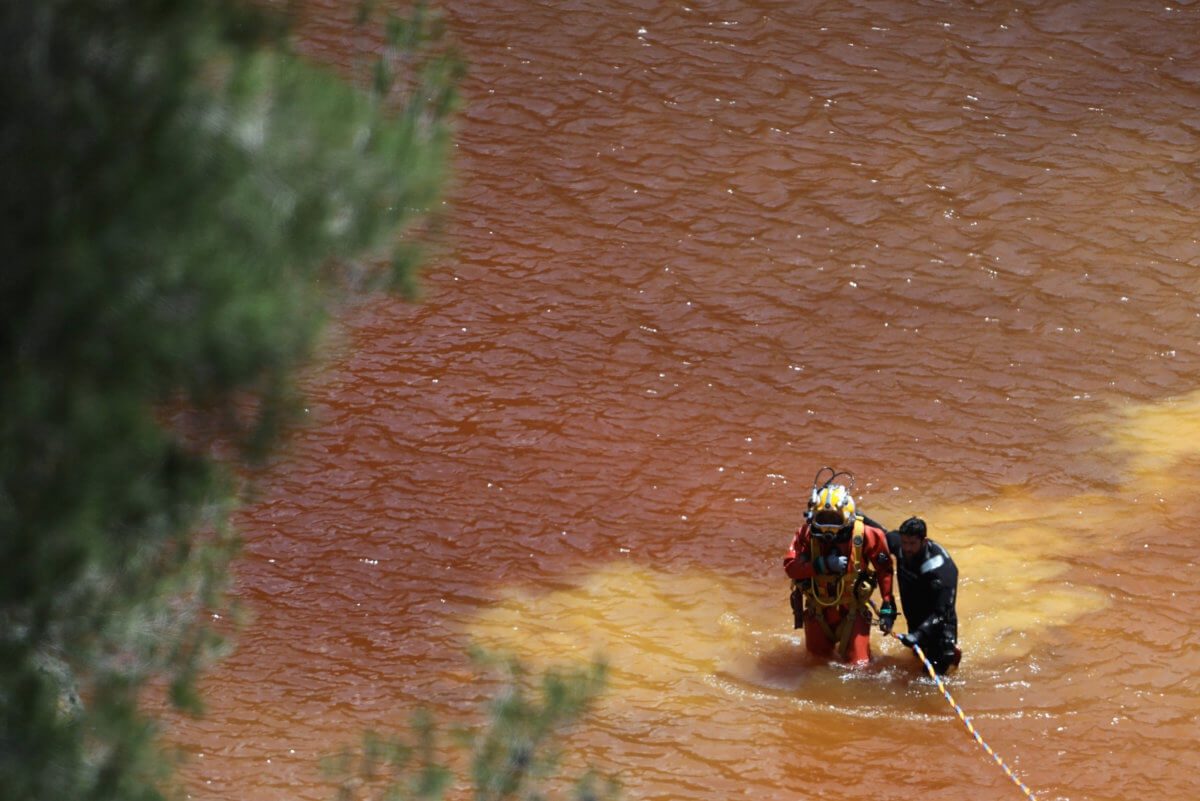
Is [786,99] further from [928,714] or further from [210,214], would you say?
[210,214]

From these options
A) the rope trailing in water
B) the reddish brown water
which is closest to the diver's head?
the rope trailing in water

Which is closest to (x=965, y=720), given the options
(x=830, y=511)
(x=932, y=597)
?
(x=932, y=597)

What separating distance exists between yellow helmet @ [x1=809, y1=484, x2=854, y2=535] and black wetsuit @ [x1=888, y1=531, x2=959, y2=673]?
1.74 feet

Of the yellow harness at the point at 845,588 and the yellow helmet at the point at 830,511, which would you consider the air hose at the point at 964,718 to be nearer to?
the yellow harness at the point at 845,588

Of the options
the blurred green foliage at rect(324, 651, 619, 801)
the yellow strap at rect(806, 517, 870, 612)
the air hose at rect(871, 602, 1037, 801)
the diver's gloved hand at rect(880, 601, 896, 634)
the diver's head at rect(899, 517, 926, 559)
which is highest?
the blurred green foliage at rect(324, 651, 619, 801)

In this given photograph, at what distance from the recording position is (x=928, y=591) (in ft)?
29.1

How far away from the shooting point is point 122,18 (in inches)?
131

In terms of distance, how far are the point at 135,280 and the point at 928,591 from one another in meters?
6.59

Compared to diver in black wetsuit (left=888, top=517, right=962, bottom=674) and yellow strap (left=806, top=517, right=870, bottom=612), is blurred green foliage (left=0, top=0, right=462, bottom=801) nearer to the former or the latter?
yellow strap (left=806, top=517, right=870, bottom=612)

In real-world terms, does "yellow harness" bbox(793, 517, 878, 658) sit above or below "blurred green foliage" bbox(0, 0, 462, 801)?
below

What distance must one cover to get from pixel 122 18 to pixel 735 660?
706 centimetres

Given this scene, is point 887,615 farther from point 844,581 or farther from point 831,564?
point 831,564

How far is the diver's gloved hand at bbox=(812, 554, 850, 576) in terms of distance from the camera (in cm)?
884

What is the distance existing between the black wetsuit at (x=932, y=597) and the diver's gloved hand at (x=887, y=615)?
0.27 ft
